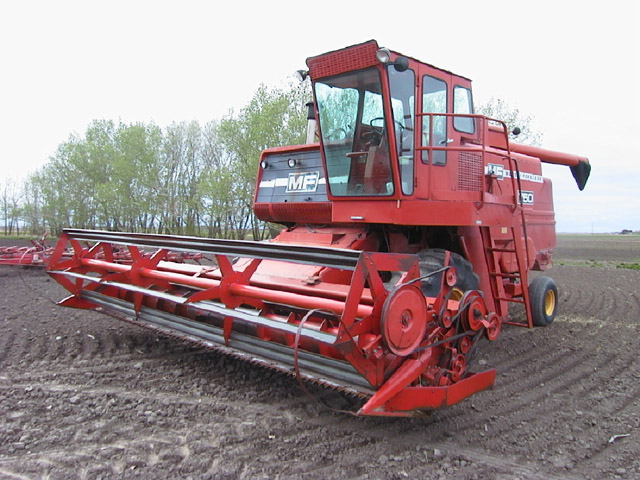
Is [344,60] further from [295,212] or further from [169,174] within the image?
[169,174]

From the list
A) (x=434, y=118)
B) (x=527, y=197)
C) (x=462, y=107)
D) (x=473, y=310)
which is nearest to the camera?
(x=473, y=310)

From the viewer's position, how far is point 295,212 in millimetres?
6035

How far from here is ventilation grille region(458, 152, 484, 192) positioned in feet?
16.7

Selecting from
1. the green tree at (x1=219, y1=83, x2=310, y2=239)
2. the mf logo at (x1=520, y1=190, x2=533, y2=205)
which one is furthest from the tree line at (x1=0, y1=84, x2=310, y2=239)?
the mf logo at (x1=520, y1=190, x2=533, y2=205)

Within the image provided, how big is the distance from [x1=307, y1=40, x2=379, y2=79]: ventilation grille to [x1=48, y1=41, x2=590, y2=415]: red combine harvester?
0.04 ft

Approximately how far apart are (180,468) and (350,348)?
1209 mm

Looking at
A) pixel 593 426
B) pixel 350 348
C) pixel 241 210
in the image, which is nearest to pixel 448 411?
pixel 593 426

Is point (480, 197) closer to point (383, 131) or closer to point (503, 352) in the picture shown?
point (383, 131)

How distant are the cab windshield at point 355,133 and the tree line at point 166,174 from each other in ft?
57.4

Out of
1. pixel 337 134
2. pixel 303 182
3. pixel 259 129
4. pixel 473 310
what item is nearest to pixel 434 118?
pixel 337 134

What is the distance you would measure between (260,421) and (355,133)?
2903 millimetres

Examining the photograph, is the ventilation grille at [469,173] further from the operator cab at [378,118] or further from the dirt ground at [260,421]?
the dirt ground at [260,421]

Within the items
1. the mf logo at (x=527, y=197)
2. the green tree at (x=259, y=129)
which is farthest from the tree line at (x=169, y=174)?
the mf logo at (x=527, y=197)

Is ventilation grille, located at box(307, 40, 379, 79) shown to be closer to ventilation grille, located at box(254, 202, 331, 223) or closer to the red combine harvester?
the red combine harvester
